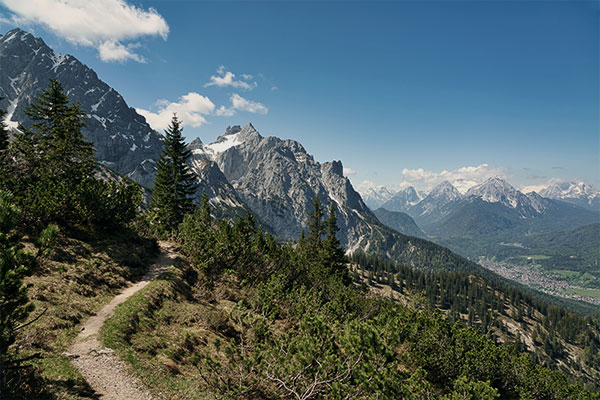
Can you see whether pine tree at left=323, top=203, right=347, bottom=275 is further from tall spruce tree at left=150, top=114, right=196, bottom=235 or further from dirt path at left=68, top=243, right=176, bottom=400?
dirt path at left=68, top=243, right=176, bottom=400

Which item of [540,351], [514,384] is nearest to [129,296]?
[514,384]

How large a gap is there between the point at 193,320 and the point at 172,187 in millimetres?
29897

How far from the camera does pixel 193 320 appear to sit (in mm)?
16375

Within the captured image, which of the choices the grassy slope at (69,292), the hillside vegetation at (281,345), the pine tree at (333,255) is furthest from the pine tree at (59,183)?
the pine tree at (333,255)

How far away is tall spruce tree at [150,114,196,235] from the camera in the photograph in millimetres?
39722

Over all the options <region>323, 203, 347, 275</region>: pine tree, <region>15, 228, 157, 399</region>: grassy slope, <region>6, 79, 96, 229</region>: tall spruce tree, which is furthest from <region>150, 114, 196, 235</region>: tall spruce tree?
<region>323, 203, 347, 275</region>: pine tree

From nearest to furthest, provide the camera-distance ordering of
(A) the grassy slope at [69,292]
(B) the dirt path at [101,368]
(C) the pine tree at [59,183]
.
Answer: (A) the grassy slope at [69,292]
(B) the dirt path at [101,368]
(C) the pine tree at [59,183]

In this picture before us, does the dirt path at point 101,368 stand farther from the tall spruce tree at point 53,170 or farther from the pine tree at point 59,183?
the tall spruce tree at point 53,170

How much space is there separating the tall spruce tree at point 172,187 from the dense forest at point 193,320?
4.76 feet

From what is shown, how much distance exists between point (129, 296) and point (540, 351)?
210304 mm

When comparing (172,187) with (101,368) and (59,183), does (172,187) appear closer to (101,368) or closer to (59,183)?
(59,183)

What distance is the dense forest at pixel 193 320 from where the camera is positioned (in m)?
9.02

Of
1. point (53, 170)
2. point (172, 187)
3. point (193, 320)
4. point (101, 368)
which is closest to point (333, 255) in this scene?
point (172, 187)

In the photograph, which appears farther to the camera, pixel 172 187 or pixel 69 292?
pixel 172 187
